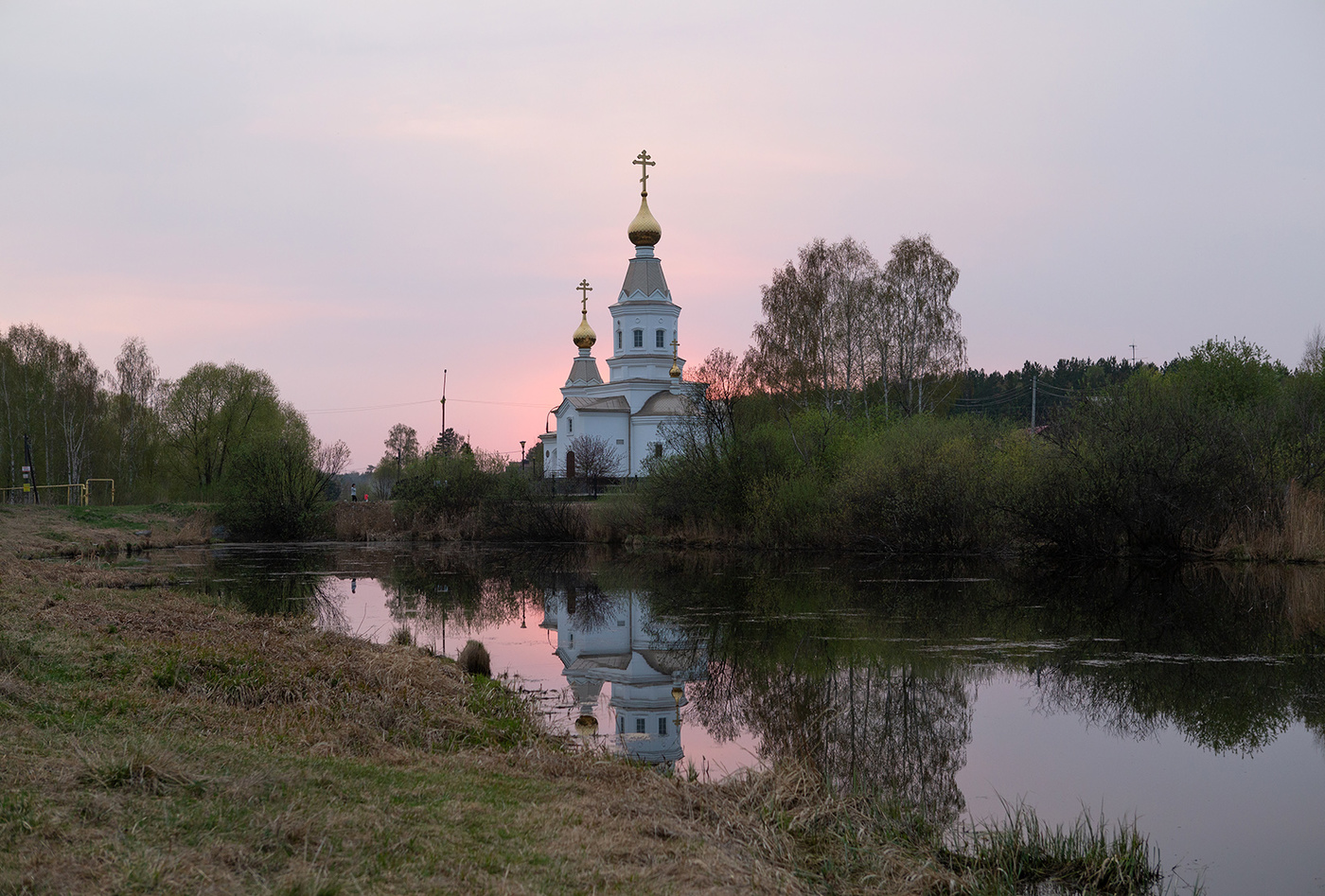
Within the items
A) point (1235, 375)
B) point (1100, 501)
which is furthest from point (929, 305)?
point (1100, 501)

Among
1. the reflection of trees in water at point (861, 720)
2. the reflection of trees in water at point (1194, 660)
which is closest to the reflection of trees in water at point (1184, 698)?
the reflection of trees in water at point (1194, 660)

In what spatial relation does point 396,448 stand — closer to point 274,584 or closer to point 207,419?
point 207,419

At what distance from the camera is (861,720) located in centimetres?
948

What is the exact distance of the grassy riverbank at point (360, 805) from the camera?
430 cm

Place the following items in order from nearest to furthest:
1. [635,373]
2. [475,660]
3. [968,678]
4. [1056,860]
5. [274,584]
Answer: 1. [1056,860]
2. [968,678]
3. [475,660]
4. [274,584]
5. [635,373]

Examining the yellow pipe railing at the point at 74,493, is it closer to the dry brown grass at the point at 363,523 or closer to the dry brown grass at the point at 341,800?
the dry brown grass at the point at 363,523

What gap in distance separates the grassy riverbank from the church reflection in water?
1.16 m

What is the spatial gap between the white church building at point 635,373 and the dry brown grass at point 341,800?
48.4 meters

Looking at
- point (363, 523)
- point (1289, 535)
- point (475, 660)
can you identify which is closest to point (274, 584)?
point (475, 660)

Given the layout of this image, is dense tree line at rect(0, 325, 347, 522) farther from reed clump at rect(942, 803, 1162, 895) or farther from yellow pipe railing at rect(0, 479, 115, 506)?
reed clump at rect(942, 803, 1162, 895)

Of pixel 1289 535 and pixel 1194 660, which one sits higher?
pixel 1289 535

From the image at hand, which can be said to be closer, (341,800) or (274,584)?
(341,800)

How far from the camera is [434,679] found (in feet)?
32.6

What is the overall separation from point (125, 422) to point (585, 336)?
87.5 ft
